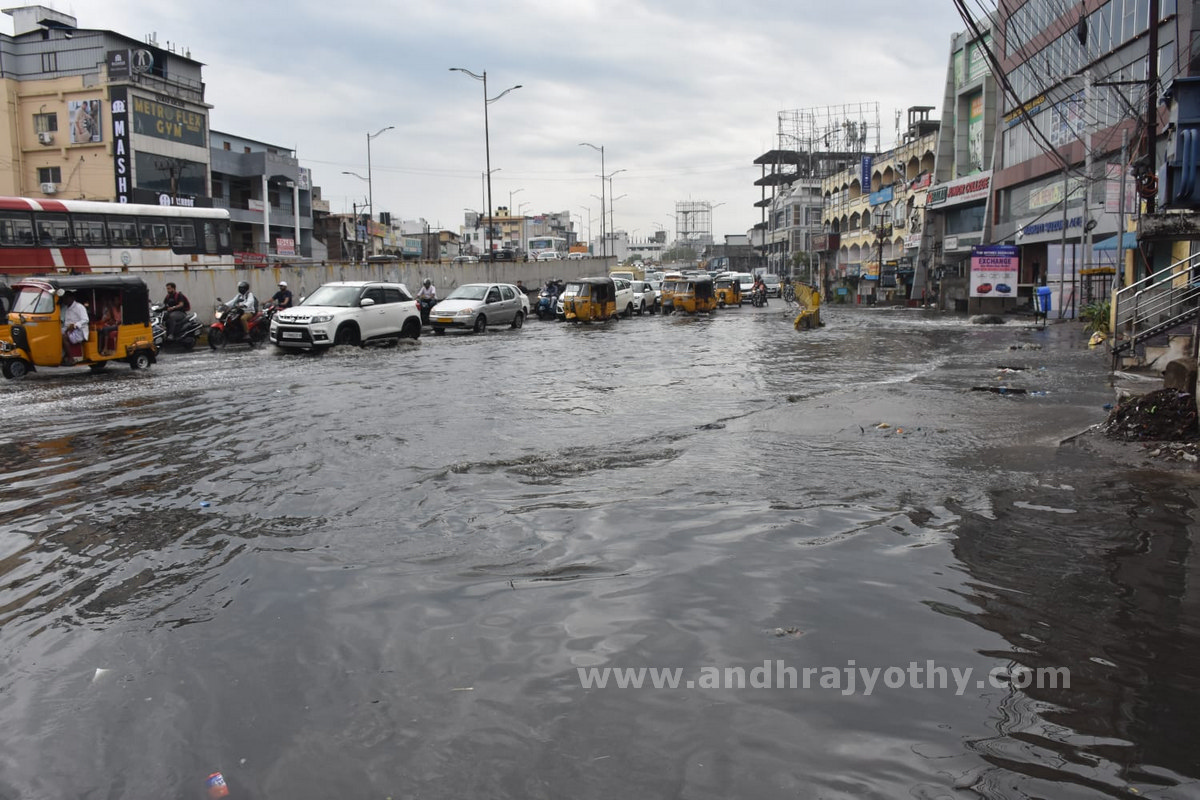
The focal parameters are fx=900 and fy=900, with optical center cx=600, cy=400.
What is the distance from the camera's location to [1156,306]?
15734 mm

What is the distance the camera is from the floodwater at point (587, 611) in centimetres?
328

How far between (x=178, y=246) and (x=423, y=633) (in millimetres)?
28404

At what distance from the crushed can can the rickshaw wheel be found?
1528cm

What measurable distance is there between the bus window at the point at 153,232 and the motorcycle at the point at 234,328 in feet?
22.3

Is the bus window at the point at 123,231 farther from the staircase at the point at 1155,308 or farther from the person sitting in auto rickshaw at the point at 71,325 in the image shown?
the staircase at the point at 1155,308

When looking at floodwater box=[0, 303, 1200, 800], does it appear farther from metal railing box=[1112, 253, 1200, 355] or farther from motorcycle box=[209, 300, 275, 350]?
motorcycle box=[209, 300, 275, 350]

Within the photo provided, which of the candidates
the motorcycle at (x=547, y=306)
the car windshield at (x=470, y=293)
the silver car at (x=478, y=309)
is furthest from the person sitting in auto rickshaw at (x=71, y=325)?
the motorcycle at (x=547, y=306)

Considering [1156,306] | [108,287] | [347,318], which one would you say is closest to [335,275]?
[347,318]

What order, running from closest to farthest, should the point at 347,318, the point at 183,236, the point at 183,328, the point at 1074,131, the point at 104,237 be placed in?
the point at 347,318, the point at 183,328, the point at 104,237, the point at 183,236, the point at 1074,131

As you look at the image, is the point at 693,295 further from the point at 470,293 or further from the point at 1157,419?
the point at 1157,419

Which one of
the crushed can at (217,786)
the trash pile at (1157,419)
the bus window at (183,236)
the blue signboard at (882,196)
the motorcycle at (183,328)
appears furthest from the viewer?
the blue signboard at (882,196)

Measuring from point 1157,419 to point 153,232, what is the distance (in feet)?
91.4

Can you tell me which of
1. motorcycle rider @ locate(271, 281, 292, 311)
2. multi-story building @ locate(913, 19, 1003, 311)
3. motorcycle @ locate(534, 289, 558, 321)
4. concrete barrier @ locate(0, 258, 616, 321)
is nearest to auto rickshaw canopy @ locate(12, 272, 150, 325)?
motorcycle rider @ locate(271, 281, 292, 311)

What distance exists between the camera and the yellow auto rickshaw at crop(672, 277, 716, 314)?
138 ft
